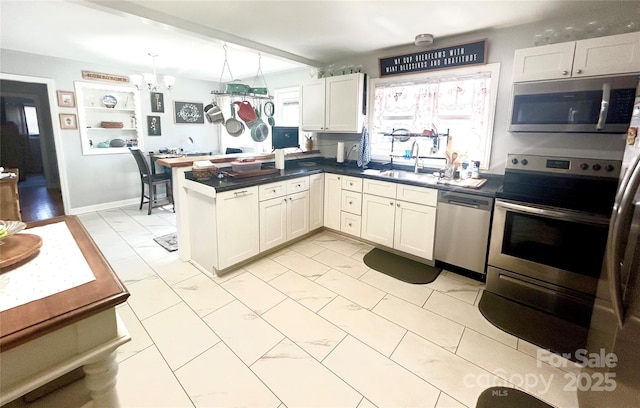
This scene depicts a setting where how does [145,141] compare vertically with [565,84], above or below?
below

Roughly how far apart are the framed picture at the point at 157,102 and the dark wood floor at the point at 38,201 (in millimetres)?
2300

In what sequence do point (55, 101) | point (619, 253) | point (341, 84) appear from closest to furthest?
point (619, 253) < point (341, 84) < point (55, 101)

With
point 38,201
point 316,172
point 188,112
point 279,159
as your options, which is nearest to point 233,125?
point 279,159

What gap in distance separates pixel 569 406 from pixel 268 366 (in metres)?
1.66

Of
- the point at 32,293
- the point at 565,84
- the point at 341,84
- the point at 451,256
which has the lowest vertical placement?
A: the point at 451,256

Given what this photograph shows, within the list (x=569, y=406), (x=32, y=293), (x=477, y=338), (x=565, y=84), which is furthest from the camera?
(x=565, y=84)

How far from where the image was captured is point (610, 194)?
217 centimetres

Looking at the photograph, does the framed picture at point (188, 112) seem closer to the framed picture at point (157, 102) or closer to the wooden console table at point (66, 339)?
the framed picture at point (157, 102)

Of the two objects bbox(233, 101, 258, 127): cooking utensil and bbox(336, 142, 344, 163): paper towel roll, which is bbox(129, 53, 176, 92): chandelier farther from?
bbox(336, 142, 344, 163): paper towel roll

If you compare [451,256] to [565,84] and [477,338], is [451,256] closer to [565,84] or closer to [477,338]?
[477,338]

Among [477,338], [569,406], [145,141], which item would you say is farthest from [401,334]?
[145,141]

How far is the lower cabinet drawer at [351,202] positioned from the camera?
3555mm

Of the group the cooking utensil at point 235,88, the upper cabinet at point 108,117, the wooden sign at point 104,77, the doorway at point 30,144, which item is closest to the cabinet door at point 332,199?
the cooking utensil at point 235,88

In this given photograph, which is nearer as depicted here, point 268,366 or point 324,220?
point 268,366
